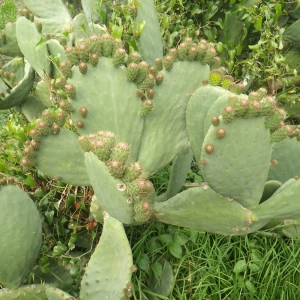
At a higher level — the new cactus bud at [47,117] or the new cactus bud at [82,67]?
the new cactus bud at [82,67]

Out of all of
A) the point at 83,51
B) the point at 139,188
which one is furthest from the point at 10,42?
the point at 139,188

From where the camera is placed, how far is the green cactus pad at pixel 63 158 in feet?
4.43

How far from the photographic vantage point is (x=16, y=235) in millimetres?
1343

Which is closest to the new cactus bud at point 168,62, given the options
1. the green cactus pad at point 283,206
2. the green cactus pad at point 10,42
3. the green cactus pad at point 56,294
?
the green cactus pad at point 283,206

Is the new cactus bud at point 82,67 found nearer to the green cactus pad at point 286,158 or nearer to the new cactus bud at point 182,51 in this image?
the new cactus bud at point 182,51

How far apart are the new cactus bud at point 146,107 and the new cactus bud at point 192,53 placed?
0.72ft

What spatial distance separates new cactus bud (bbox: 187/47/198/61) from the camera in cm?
139

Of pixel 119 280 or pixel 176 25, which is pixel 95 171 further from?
pixel 176 25

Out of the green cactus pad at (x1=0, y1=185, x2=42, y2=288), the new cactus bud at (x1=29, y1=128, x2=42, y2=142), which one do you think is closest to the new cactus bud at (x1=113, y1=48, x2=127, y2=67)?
the new cactus bud at (x1=29, y1=128, x2=42, y2=142)

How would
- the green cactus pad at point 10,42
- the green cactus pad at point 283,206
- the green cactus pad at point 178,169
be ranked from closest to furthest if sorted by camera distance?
the green cactus pad at point 283,206, the green cactus pad at point 178,169, the green cactus pad at point 10,42

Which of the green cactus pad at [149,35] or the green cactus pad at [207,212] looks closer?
the green cactus pad at [207,212]

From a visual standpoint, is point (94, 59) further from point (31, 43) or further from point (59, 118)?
point (31, 43)

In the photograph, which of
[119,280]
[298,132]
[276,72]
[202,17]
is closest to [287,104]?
[276,72]

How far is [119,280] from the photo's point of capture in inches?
52.1
